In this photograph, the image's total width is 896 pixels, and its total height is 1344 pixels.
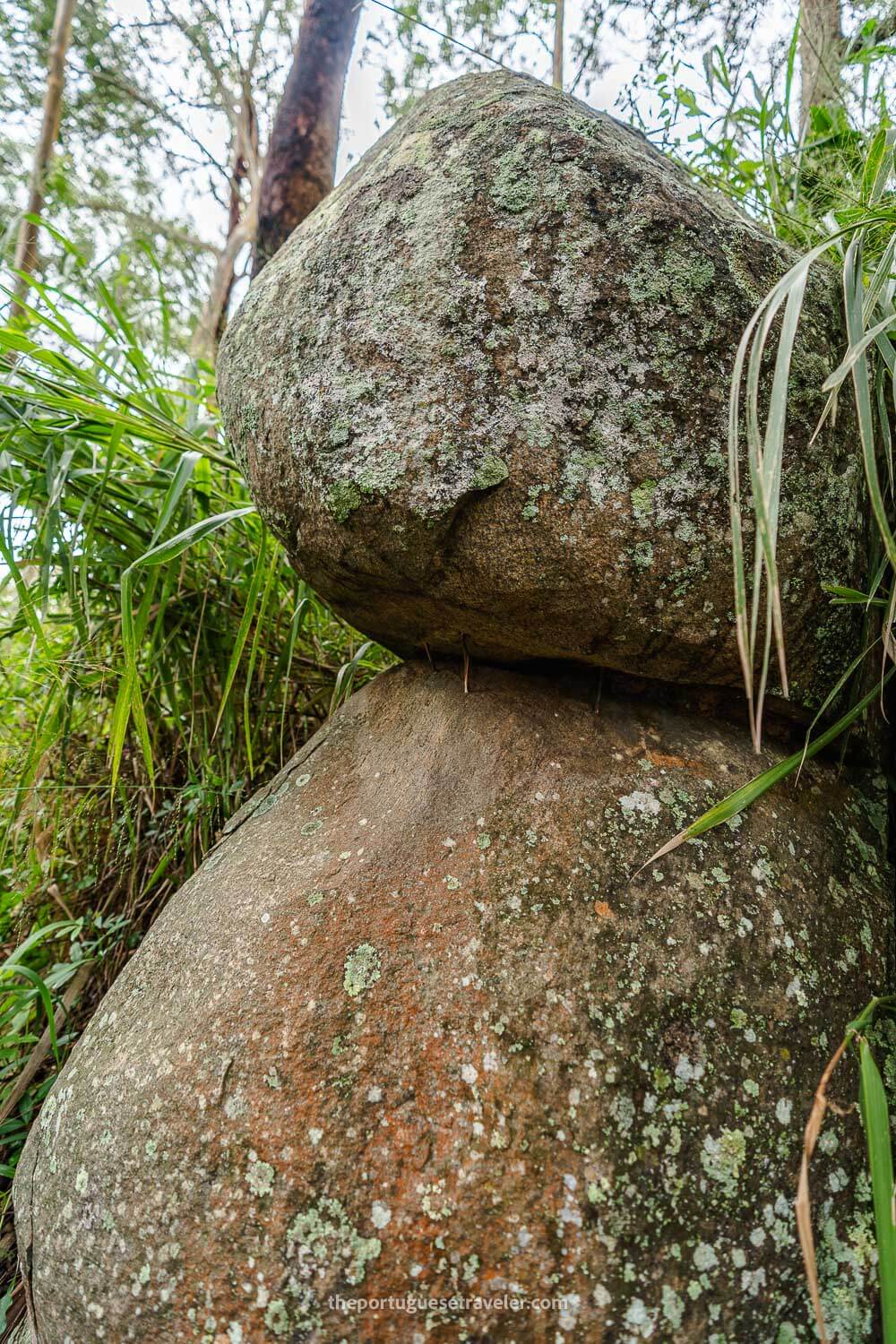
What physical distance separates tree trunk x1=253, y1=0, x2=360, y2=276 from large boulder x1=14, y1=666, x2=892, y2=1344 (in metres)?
2.20

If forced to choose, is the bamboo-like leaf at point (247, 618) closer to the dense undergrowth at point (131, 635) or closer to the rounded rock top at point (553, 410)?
the dense undergrowth at point (131, 635)

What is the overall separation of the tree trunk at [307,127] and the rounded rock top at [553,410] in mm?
1629

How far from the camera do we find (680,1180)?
845mm

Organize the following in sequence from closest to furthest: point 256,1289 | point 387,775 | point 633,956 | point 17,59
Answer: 1. point 256,1289
2. point 633,956
3. point 387,775
4. point 17,59

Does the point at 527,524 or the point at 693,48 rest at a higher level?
the point at 693,48

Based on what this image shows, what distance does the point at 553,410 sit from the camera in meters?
1.01

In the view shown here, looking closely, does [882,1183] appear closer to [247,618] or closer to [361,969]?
[361,969]

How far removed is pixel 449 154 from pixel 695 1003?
1.25 metres

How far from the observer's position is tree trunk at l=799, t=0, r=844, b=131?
2162 millimetres

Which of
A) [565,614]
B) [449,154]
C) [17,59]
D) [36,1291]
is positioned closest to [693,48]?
[449,154]

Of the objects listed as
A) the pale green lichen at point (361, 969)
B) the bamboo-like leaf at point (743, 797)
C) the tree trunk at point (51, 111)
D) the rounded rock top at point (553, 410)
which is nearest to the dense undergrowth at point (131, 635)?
the rounded rock top at point (553, 410)

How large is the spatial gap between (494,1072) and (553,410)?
820 mm

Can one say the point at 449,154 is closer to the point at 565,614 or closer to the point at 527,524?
the point at 527,524

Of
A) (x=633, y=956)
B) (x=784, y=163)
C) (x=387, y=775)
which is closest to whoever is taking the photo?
(x=633, y=956)
